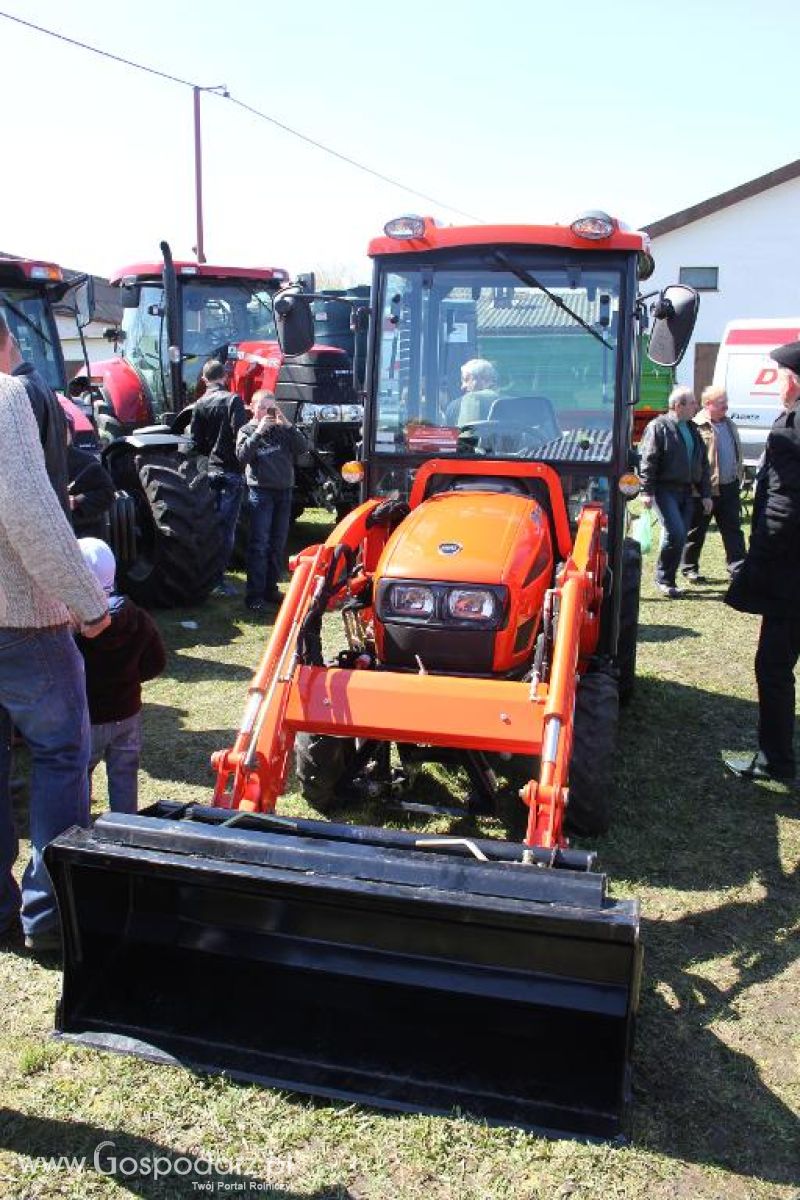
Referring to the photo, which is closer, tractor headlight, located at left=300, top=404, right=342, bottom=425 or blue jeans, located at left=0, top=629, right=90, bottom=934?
blue jeans, located at left=0, top=629, right=90, bottom=934

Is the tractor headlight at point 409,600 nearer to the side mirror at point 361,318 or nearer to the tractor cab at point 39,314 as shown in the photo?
the side mirror at point 361,318

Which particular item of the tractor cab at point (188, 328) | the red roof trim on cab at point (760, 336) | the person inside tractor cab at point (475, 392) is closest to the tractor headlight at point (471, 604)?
the person inside tractor cab at point (475, 392)

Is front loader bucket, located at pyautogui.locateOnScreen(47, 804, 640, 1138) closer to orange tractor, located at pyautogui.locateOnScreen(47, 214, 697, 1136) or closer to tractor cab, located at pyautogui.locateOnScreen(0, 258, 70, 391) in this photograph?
orange tractor, located at pyautogui.locateOnScreen(47, 214, 697, 1136)

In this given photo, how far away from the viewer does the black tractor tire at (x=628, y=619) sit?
5793 millimetres

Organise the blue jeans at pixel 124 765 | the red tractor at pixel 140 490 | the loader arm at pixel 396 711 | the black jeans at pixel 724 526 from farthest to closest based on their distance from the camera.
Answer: the black jeans at pixel 724 526, the red tractor at pixel 140 490, the blue jeans at pixel 124 765, the loader arm at pixel 396 711

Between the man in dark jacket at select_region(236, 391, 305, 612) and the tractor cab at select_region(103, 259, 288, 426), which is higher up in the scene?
the tractor cab at select_region(103, 259, 288, 426)

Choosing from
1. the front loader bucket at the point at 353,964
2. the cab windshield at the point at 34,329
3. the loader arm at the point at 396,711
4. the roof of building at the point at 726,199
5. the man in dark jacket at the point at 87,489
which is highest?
the roof of building at the point at 726,199

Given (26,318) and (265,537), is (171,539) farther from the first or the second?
(26,318)

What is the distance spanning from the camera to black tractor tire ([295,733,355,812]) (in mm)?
4355

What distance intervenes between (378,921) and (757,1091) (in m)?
1.13

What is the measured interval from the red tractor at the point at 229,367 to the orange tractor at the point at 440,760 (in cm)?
544

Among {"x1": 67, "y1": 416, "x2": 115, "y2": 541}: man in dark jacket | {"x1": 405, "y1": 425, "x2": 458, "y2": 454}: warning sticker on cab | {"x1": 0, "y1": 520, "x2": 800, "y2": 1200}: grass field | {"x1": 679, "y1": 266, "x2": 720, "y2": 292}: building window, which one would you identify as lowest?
{"x1": 0, "y1": 520, "x2": 800, "y2": 1200}: grass field

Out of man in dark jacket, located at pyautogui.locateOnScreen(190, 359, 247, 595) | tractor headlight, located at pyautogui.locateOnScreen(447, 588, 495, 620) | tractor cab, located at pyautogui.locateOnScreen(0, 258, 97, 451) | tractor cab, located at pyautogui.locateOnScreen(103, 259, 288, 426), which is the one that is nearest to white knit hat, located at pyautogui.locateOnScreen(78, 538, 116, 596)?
tractor headlight, located at pyautogui.locateOnScreen(447, 588, 495, 620)

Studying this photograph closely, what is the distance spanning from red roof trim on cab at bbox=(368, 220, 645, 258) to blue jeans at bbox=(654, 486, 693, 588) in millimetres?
4570
